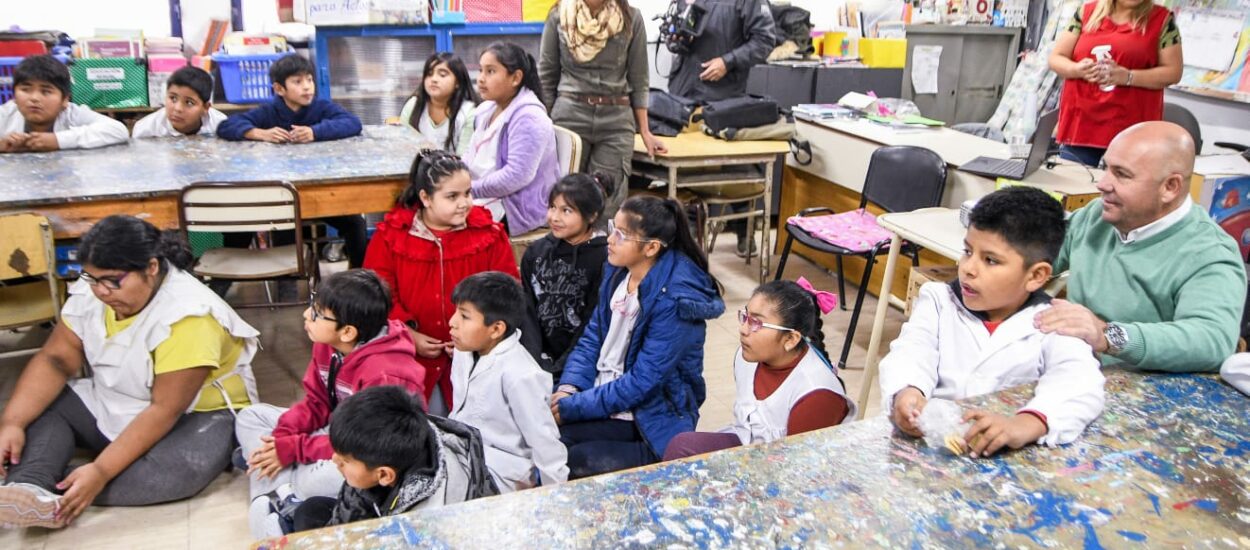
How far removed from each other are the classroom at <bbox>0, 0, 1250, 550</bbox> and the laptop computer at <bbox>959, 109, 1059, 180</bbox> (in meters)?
0.04

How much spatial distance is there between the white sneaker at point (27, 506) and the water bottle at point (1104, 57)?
11.4ft

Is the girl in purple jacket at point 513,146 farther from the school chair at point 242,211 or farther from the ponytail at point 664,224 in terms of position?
the ponytail at point 664,224

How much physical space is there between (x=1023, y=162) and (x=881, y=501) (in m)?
2.62

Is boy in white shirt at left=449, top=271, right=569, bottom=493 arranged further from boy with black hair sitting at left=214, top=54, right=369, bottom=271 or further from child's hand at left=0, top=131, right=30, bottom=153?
child's hand at left=0, top=131, right=30, bottom=153

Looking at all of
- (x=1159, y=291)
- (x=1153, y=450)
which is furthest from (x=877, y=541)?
(x=1159, y=291)

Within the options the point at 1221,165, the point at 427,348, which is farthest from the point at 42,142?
the point at 1221,165

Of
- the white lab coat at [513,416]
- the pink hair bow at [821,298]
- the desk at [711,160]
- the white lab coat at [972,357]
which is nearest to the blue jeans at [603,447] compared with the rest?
the white lab coat at [513,416]

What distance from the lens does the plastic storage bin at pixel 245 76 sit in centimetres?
491

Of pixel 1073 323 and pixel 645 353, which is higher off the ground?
pixel 1073 323

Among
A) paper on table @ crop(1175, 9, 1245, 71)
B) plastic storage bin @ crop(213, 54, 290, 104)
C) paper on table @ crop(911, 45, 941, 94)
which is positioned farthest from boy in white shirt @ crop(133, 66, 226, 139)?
paper on table @ crop(1175, 9, 1245, 71)

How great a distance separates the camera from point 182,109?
3709 mm

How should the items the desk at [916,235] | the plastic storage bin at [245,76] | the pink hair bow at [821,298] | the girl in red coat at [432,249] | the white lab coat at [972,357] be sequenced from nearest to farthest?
the white lab coat at [972,357] → the pink hair bow at [821,298] → the girl in red coat at [432,249] → the desk at [916,235] → the plastic storage bin at [245,76]

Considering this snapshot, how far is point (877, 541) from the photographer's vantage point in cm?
114

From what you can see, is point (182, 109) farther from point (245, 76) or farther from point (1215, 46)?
point (1215, 46)
